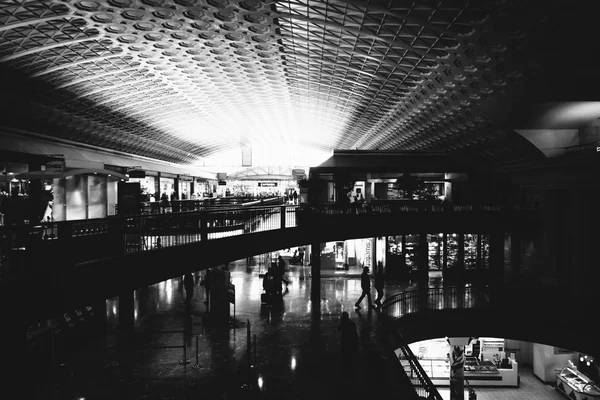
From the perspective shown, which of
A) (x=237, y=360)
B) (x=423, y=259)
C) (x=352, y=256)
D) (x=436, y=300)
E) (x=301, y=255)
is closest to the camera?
(x=237, y=360)

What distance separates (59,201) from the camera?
862 inches

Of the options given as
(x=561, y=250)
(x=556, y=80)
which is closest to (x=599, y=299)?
(x=561, y=250)

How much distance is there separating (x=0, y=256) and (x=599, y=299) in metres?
25.5

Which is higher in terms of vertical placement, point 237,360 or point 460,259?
point 460,259

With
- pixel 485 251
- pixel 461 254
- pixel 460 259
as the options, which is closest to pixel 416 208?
pixel 461 254

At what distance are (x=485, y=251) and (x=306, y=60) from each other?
64.3 ft

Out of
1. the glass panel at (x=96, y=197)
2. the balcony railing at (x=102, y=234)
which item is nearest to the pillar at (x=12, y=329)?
the balcony railing at (x=102, y=234)

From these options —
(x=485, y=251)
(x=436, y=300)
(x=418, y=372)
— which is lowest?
(x=436, y=300)

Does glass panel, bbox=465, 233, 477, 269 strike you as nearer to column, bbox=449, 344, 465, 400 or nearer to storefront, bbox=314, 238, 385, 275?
storefront, bbox=314, 238, 385, 275

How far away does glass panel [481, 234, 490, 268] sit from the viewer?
1160 inches

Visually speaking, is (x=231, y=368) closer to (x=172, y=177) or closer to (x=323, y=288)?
(x=323, y=288)

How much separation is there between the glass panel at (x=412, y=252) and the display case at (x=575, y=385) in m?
10.3

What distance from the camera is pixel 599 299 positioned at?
21062mm

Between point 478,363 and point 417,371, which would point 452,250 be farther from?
point 417,371
